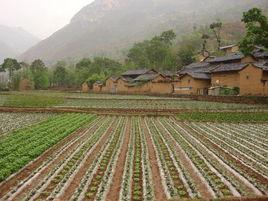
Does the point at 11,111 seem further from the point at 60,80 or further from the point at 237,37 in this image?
the point at 237,37

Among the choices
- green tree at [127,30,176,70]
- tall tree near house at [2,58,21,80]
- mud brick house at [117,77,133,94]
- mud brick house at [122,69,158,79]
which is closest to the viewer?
mud brick house at [117,77,133,94]

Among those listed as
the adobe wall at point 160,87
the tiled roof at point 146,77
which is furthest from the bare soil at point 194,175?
the tiled roof at point 146,77

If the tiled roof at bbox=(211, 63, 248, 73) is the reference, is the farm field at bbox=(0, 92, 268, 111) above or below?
below

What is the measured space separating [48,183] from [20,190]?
924 millimetres

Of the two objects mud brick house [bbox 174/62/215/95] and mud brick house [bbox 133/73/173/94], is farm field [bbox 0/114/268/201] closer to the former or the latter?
mud brick house [bbox 174/62/215/95]

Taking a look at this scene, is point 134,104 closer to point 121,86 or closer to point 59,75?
point 121,86

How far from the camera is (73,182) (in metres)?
11.5

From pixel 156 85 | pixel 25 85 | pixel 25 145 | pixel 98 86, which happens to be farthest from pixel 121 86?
pixel 25 145

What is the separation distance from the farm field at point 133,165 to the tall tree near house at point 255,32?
17401 millimetres

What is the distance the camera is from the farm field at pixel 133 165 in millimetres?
10492

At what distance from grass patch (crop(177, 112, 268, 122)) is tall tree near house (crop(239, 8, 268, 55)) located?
31.3ft

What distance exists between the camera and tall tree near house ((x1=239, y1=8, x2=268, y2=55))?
3726cm

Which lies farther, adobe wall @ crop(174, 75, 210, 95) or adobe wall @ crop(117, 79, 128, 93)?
adobe wall @ crop(117, 79, 128, 93)

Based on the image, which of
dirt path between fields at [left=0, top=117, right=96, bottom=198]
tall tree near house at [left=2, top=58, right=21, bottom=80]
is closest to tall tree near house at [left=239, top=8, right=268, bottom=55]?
dirt path between fields at [left=0, top=117, right=96, bottom=198]
